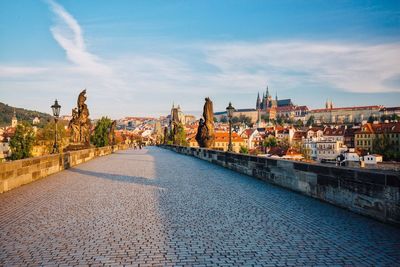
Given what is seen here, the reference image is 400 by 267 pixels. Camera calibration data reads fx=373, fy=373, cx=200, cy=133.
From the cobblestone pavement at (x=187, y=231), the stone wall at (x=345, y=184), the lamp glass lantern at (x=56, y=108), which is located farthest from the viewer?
the lamp glass lantern at (x=56, y=108)

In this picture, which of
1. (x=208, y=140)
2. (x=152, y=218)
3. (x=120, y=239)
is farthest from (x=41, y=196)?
(x=208, y=140)

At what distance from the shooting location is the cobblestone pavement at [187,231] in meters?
4.71

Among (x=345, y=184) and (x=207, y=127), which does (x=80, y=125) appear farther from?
(x=345, y=184)

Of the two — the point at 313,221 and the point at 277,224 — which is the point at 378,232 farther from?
the point at 277,224

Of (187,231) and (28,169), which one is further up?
(28,169)

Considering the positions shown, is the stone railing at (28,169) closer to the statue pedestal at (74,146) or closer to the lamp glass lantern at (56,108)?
the lamp glass lantern at (56,108)

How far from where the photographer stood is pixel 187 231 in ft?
19.9

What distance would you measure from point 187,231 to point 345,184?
12.0ft

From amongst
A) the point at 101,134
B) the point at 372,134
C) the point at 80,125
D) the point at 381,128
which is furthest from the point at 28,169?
the point at 381,128

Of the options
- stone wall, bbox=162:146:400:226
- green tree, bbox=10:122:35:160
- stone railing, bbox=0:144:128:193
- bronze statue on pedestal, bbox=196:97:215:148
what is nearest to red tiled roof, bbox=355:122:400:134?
green tree, bbox=10:122:35:160

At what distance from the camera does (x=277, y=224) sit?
6570 mm

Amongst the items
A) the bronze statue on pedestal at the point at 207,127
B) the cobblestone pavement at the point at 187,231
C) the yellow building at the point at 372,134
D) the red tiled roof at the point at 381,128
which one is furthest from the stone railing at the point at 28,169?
the red tiled roof at the point at 381,128

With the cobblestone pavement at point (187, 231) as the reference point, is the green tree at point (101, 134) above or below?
above

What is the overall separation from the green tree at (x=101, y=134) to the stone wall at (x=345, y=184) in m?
51.7
